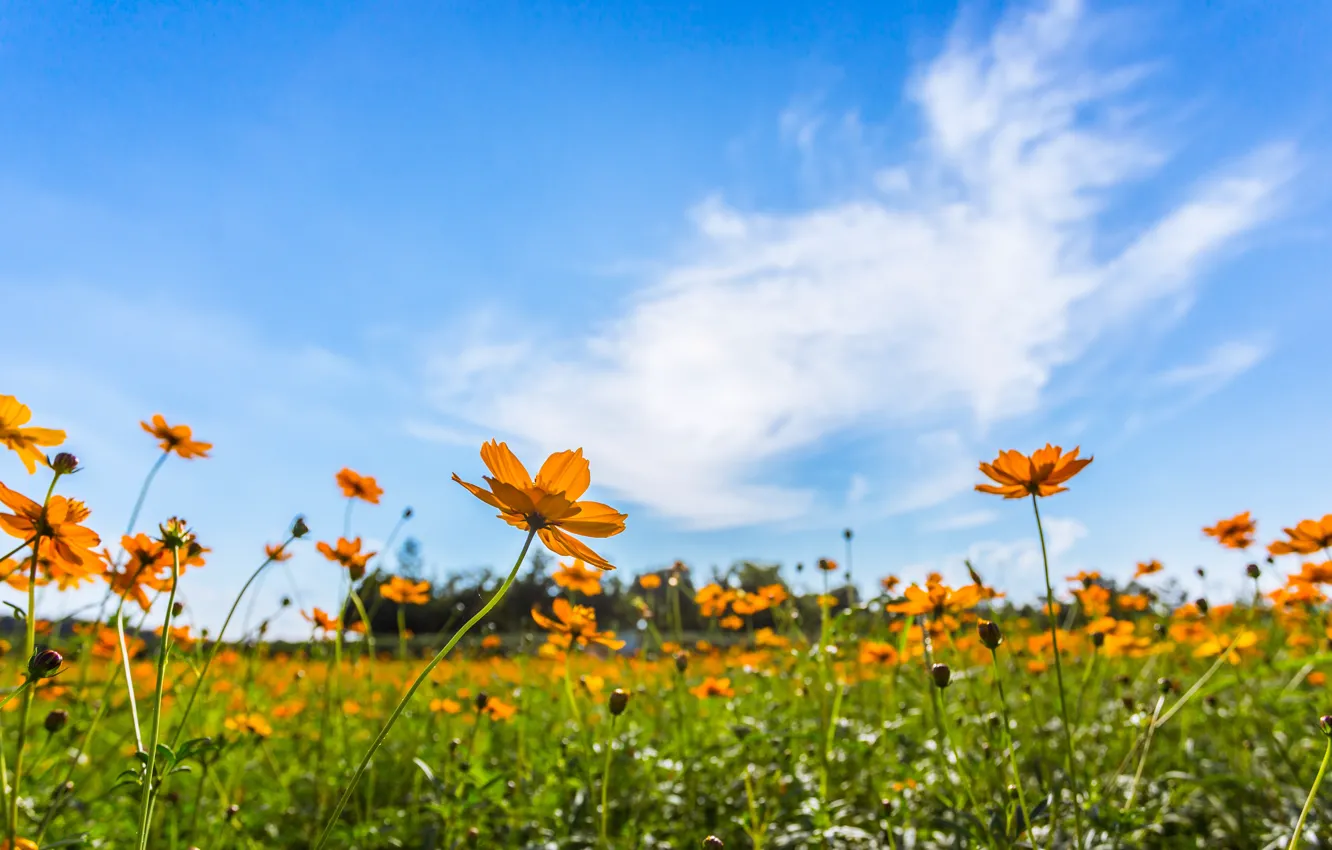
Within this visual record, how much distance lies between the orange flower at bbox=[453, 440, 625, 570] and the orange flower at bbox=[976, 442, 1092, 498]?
834mm

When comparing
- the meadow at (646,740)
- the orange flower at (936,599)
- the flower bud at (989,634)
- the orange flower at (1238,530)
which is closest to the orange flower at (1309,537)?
the meadow at (646,740)

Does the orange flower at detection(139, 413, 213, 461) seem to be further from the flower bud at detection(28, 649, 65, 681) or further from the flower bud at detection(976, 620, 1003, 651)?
the flower bud at detection(976, 620, 1003, 651)

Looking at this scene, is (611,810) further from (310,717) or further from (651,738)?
(310,717)

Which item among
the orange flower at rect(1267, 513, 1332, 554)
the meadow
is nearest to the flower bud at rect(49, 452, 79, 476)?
the meadow

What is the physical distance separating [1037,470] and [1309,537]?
130cm

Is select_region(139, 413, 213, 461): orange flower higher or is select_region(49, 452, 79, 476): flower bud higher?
select_region(139, 413, 213, 461): orange flower

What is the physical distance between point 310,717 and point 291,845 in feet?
4.40

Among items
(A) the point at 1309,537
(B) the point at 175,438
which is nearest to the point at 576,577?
(B) the point at 175,438

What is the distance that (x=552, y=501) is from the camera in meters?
0.88

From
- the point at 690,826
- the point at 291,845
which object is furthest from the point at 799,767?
the point at 291,845

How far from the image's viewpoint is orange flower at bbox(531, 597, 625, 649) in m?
1.89

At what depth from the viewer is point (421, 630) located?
12.6 meters

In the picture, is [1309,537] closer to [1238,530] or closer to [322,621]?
[1238,530]

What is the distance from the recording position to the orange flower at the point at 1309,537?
2.04 metres
